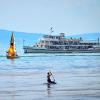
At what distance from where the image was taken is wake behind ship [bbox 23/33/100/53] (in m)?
187

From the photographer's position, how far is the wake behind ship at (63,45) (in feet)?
615

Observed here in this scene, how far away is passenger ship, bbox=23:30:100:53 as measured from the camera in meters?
187

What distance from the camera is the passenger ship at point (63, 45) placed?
187300 millimetres

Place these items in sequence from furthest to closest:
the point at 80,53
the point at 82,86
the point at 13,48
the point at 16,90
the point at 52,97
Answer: the point at 80,53 < the point at 13,48 < the point at 82,86 < the point at 16,90 < the point at 52,97

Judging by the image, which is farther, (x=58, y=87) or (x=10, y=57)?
(x=10, y=57)

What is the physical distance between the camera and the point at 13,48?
12788 cm

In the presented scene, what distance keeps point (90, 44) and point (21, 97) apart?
157 meters

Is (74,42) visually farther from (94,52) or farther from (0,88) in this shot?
(0,88)

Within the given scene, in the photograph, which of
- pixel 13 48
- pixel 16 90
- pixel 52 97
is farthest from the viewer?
pixel 13 48

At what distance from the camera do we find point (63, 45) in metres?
191

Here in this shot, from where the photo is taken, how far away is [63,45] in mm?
190875

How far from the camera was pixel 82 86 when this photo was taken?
46.0 meters

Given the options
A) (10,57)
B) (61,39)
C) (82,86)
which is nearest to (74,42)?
(61,39)

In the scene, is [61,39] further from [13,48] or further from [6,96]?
[6,96]
